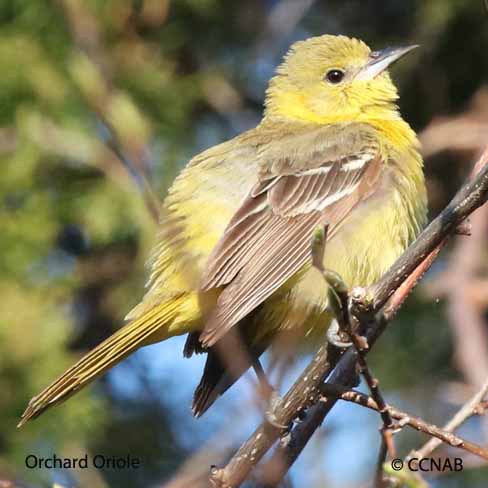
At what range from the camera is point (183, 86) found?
16.8 ft

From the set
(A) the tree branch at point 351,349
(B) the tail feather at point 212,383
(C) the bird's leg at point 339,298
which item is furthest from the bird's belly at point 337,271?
(C) the bird's leg at point 339,298

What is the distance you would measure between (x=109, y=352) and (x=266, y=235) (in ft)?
2.36

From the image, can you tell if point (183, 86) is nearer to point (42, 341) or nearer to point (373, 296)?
point (42, 341)

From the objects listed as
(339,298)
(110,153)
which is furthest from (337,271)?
(339,298)

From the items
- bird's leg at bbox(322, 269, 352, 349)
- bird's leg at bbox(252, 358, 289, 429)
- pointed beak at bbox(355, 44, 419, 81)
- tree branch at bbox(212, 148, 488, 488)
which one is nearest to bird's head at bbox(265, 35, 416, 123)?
pointed beak at bbox(355, 44, 419, 81)

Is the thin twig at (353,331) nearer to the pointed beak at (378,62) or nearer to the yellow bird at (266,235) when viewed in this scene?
the yellow bird at (266,235)

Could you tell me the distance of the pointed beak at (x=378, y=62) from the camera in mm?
4449

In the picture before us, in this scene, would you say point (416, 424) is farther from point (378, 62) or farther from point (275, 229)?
point (378, 62)

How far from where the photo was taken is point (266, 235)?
3789 millimetres

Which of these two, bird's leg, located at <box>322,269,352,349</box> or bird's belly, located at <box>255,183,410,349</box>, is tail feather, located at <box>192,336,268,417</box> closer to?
bird's belly, located at <box>255,183,410,349</box>

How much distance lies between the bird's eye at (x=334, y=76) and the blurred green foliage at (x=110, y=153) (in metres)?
0.69

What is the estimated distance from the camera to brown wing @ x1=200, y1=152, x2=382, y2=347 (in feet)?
11.6

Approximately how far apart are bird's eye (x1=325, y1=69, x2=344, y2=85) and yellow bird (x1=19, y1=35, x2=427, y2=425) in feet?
0.95

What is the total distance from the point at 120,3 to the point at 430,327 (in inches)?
81.9
